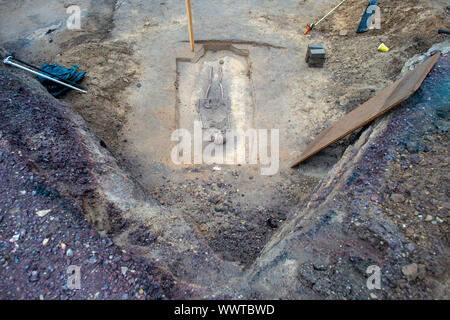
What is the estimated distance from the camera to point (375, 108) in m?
4.34

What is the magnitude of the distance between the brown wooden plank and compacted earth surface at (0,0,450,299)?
19 centimetres

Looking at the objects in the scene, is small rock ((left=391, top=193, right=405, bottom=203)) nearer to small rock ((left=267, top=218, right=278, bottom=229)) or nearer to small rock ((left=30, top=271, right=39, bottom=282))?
small rock ((left=267, top=218, right=278, bottom=229))

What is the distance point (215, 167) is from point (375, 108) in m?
2.75

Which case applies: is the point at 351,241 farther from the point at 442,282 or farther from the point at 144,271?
the point at 144,271

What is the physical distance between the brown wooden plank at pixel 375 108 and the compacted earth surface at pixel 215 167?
0.19m

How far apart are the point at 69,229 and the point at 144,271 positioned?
86 centimetres

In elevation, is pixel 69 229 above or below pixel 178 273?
above

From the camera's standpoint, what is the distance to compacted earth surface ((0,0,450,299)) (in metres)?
2.64

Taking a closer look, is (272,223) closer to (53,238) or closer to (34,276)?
(53,238)

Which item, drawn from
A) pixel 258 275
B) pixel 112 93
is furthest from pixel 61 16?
pixel 258 275

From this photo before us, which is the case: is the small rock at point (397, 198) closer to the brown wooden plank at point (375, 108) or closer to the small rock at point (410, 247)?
the small rock at point (410, 247)

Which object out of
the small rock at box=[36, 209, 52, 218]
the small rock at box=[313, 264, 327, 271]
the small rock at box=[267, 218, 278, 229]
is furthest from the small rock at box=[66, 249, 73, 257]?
the small rock at box=[267, 218, 278, 229]

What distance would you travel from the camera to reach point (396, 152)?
11.9ft

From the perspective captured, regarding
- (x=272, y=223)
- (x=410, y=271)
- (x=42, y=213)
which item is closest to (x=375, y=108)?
(x=272, y=223)
